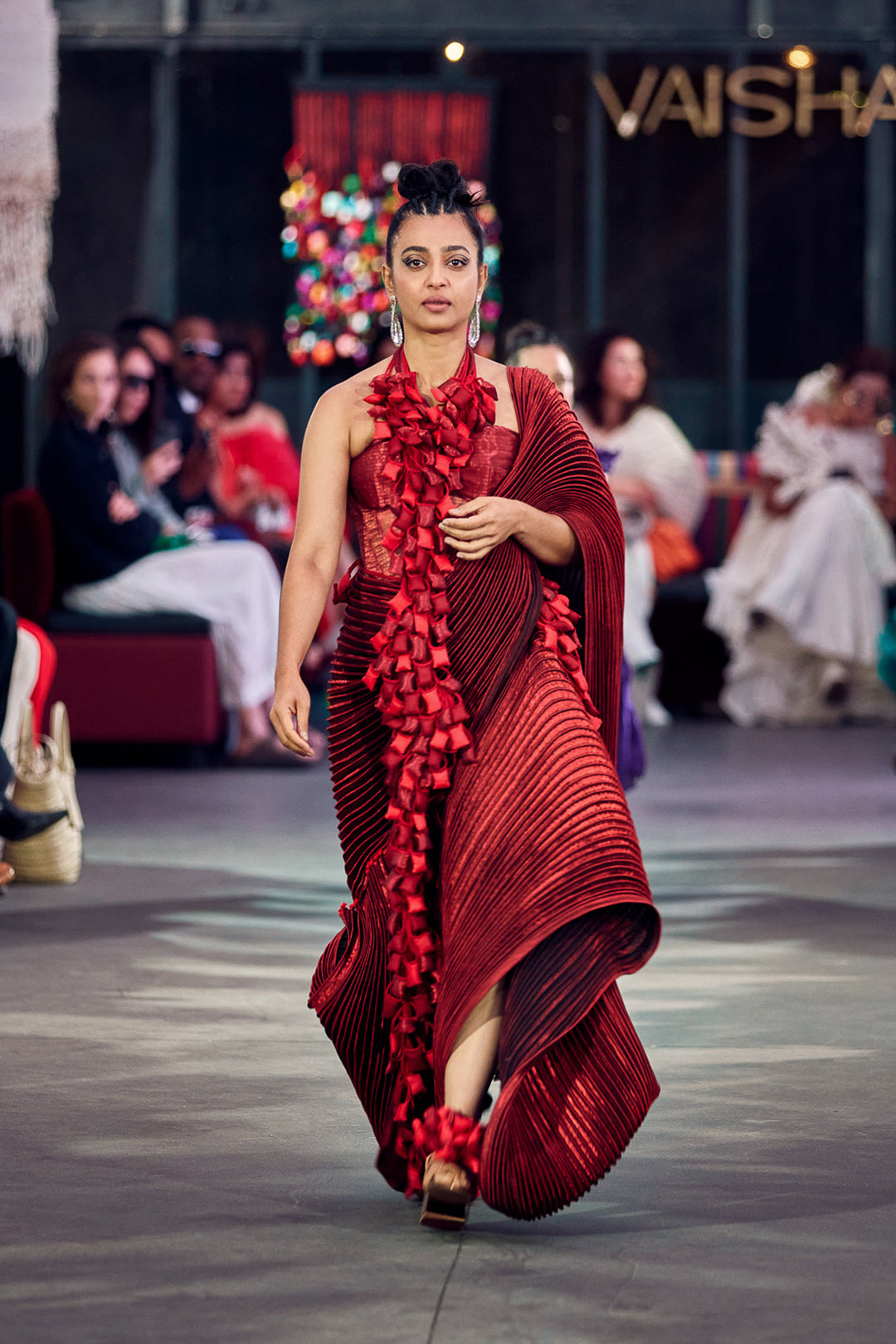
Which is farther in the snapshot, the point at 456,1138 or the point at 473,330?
the point at 473,330

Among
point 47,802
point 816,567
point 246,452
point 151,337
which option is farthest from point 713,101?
point 47,802

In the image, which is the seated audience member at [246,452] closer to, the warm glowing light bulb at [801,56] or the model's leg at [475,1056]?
the warm glowing light bulb at [801,56]

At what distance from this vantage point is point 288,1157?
9.61 feet

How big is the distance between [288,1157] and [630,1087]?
510 mm

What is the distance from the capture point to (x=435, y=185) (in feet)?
9.32

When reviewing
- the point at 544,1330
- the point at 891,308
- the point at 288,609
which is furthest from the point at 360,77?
the point at 544,1330

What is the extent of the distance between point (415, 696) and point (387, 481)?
0.28 meters

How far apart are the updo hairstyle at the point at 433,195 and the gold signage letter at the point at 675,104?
994 cm

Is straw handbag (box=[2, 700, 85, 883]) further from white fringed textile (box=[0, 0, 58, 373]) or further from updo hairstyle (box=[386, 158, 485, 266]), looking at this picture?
updo hairstyle (box=[386, 158, 485, 266])

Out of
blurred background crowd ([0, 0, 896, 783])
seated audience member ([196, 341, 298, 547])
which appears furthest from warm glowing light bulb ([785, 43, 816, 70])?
seated audience member ([196, 341, 298, 547])

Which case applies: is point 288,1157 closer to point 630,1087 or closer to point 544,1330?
point 630,1087

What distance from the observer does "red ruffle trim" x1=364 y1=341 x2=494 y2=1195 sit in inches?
108

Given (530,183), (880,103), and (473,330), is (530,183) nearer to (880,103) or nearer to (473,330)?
(880,103)

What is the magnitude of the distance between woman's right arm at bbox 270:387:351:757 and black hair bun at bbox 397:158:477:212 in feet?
0.89
